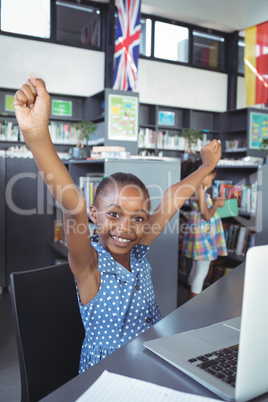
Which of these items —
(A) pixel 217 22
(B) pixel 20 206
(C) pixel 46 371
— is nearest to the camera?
(C) pixel 46 371

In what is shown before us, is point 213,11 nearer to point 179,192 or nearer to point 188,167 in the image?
point 188,167

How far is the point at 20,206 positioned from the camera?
148 inches

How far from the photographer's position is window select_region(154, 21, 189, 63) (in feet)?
26.2

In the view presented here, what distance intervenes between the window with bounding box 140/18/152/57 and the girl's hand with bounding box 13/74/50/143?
763 cm

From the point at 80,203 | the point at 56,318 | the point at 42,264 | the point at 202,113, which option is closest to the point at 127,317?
the point at 56,318

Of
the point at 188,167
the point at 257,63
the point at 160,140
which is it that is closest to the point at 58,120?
the point at 160,140

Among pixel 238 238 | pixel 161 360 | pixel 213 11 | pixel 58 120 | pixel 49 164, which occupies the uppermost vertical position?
pixel 213 11

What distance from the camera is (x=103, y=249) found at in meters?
1.11

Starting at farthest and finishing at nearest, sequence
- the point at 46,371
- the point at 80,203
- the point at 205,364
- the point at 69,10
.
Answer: the point at 69,10 → the point at 46,371 → the point at 80,203 → the point at 205,364

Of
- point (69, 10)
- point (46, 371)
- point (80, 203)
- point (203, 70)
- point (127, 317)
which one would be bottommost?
point (46, 371)

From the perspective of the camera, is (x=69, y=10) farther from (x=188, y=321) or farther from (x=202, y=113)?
(x=188, y=321)

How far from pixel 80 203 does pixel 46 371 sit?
1.60 ft

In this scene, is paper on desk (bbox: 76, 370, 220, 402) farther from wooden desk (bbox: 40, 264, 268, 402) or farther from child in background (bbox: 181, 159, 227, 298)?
child in background (bbox: 181, 159, 227, 298)

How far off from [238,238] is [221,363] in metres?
2.92
